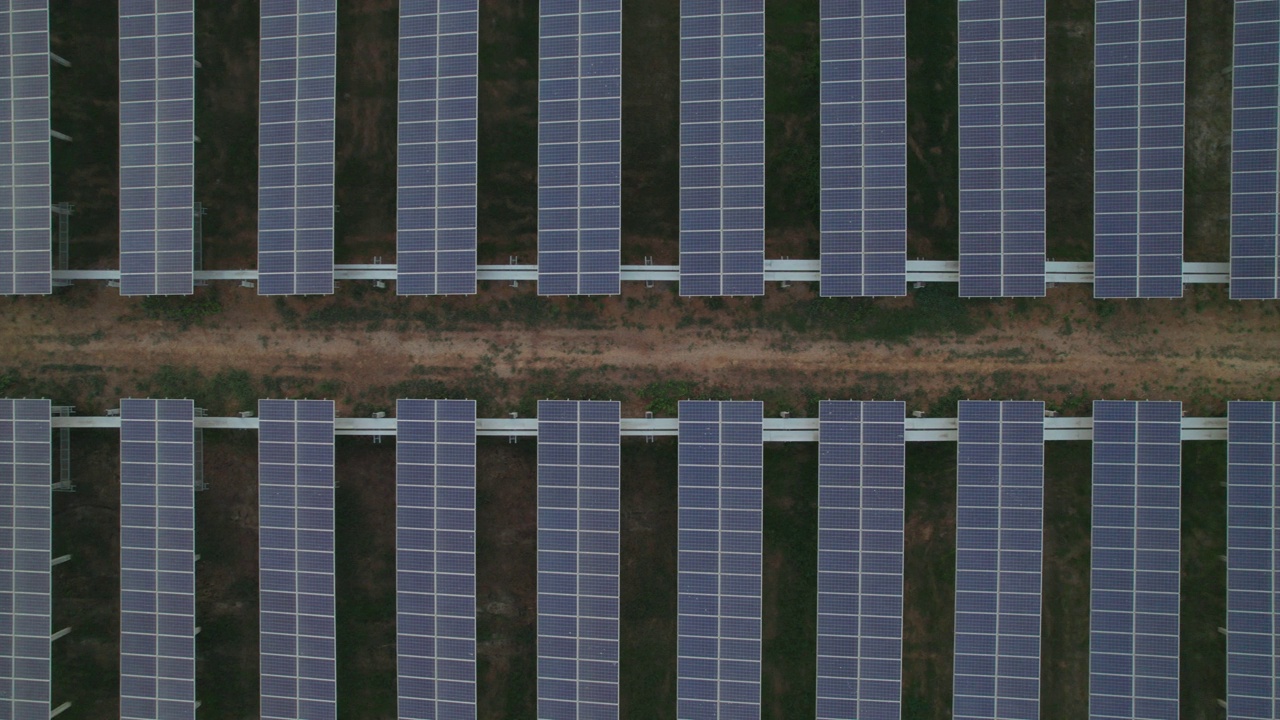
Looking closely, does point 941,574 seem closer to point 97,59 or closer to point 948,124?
point 948,124

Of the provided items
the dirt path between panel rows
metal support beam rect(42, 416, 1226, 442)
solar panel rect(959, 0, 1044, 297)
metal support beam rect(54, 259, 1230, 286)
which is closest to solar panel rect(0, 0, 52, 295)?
the dirt path between panel rows

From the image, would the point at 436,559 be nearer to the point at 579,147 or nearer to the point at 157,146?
the point at 579,147

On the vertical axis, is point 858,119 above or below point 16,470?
above

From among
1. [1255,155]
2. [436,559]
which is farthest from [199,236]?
[1255,155]

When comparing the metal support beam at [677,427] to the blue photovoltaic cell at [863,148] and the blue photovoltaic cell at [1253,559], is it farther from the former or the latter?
the blue photovoltaic cell at [863,148]

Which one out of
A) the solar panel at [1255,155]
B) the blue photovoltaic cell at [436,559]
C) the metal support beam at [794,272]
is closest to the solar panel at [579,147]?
the metal support beam at [794,272]

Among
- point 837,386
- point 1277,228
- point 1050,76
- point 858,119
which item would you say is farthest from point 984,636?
point 1050,76

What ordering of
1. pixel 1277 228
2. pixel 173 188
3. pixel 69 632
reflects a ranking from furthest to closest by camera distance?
pixel 69 632, pixel 173 188, pixel 1277 228
